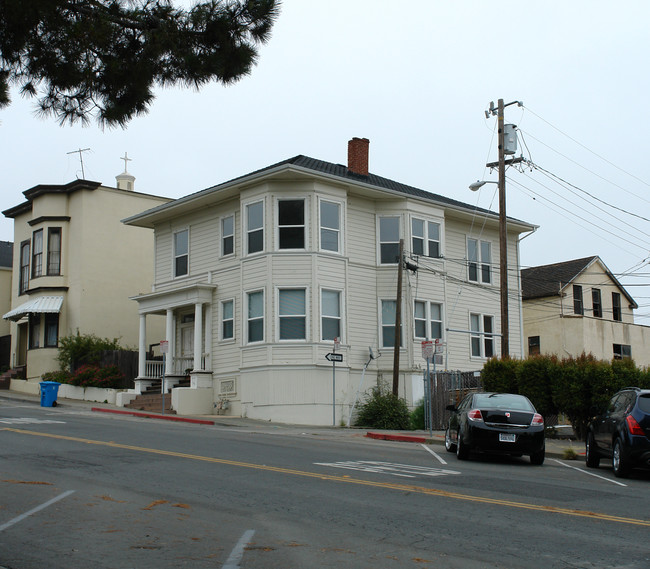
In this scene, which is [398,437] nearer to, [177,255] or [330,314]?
[330,314]

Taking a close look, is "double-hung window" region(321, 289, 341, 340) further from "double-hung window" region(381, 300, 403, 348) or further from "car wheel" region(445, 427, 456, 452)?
→ "car wheel" region(445, 427, 456, 452)

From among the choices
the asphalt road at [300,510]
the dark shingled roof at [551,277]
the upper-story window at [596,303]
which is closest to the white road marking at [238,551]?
the asphalt road at [300,510]

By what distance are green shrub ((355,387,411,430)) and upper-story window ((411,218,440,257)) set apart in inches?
252

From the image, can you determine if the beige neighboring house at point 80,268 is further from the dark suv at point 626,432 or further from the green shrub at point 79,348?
the dark suv at point 626,432

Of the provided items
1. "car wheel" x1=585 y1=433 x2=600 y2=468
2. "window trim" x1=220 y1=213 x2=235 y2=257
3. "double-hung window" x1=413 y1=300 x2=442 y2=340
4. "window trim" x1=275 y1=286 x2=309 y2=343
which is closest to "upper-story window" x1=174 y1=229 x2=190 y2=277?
"window trim" x1=220 y1=213 x2=235 y2=257

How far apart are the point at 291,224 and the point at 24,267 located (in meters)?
19.0

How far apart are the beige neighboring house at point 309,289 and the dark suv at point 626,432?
12403 mm

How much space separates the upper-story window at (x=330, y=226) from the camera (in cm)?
3008

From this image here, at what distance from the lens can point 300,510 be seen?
10078 mm

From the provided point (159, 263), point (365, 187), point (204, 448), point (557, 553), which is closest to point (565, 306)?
point (365, 187)

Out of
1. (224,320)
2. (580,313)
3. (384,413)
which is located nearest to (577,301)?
(580,313)

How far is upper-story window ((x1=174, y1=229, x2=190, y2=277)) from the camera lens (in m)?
34.0

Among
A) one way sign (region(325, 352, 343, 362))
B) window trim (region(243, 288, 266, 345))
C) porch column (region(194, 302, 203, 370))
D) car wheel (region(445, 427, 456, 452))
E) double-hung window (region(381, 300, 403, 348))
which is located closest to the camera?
car wheel (region(445, 427, 456, 452))

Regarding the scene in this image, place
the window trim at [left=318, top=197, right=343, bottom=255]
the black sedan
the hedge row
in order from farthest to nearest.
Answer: the window trim at [left=318, top=197, right=343, bottom=255], the hedge row, the black sedan
